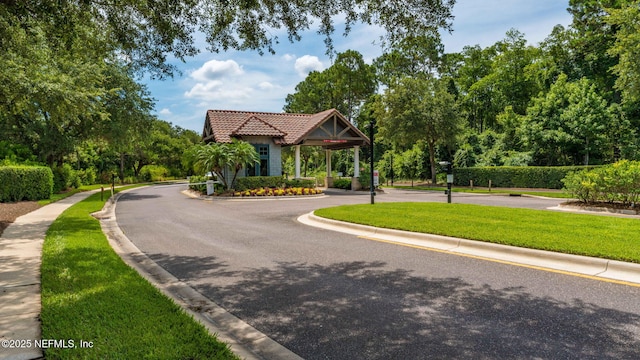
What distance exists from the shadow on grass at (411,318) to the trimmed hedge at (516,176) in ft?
81.4

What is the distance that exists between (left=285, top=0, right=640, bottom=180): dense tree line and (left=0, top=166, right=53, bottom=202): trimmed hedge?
19258mm

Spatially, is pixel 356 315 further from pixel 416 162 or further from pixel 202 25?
pixel 416 162

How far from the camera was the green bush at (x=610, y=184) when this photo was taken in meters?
13.9

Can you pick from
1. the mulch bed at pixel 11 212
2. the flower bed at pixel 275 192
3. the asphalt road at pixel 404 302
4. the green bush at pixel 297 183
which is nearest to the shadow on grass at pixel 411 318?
the asphalt road at pixel 404 302

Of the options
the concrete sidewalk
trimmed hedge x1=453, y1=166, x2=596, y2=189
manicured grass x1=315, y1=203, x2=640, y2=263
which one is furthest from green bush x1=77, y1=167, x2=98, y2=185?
manicured grass x1=315, y1=203, x2=640, y2=263

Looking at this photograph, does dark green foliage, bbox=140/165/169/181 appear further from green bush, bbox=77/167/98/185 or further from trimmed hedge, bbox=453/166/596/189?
trimmed hedge, bbox=453/166/596/189

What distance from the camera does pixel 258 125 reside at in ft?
94.6

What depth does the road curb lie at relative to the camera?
12.5 feet

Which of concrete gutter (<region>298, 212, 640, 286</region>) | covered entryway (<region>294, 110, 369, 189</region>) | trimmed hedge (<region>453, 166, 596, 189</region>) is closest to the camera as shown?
concrete gutter (<region>298, 212, 640, 286</region>)

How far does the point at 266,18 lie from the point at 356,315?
5.99 metres

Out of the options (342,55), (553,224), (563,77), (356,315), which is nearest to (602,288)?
(356,315)

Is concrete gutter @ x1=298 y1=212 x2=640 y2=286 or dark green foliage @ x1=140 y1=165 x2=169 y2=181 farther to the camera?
dark green foliage @ x1=140 y1=165 x2=169 y2=181

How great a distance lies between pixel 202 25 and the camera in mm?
7727

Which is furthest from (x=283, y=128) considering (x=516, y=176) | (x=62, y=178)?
(x=516, y=176)
